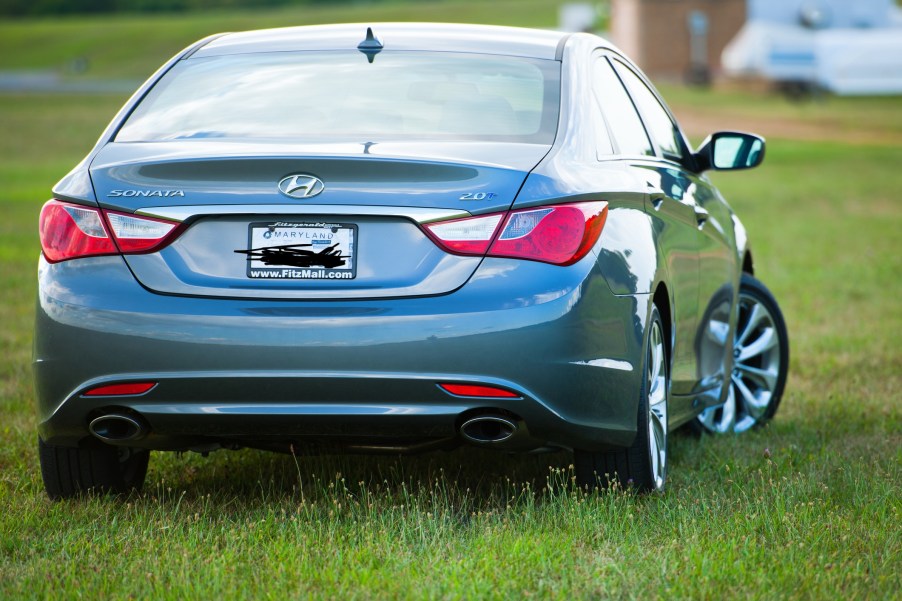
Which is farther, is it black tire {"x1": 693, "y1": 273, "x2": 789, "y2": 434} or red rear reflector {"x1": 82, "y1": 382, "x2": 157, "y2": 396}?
black tire {"x1": 693, "y1": 273, "x2": 789, "y2": 434}

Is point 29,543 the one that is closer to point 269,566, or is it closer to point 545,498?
point 269,566

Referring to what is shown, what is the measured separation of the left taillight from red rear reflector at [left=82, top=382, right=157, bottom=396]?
390 mm

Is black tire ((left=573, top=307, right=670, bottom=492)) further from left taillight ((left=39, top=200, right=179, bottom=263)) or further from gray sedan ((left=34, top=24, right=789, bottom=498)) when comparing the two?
left taillight ((left=39, top=200, right=179, bottom=263))

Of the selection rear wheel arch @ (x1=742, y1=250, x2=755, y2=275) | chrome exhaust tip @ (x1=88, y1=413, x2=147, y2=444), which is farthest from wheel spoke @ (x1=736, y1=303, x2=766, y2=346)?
chrome exhaust tip @ (x1=88, y1=413, x2=147, y2=444)

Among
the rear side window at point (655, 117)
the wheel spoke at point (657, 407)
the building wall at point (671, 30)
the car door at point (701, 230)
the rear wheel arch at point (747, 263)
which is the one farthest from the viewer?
the building wall at point (671, 30)

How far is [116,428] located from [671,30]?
75982 millimetres

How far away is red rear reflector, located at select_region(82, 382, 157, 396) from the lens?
4180 millimetres

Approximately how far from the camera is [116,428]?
4375 millimetres

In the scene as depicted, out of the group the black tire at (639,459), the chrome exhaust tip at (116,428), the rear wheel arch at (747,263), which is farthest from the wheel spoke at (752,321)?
the chrome exhaust tip at (116,428)

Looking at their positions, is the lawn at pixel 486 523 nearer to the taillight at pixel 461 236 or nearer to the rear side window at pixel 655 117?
the taillight at pixel 461 236

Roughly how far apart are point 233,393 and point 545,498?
1.25m

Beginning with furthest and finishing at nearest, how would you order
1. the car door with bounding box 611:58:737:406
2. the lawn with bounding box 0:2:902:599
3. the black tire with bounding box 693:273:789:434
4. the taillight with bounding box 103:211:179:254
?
1. the black tire with bounding box 693:273:789:434
2. the car door with bounding box 611:58:737:406
3. the taillight with bounding box 103:211:179:254
4. the lawn with bounding box 0:2:902:599

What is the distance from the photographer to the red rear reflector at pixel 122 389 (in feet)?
13.7

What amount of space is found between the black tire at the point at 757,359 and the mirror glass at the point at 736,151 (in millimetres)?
767
